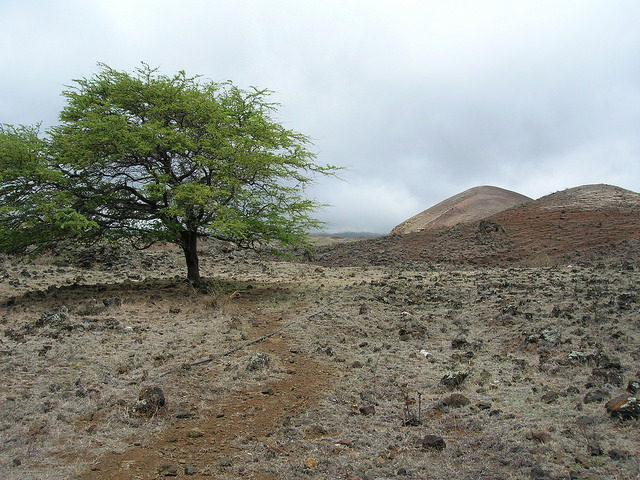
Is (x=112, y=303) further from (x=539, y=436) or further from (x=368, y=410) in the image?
(x=539, y=436)

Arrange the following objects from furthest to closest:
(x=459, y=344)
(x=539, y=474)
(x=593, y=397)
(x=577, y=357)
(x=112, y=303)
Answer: (x=112, y=303)
(x=459, y=344)
(x=577, y=357)
(x=593, y=397)
(x=539, y=474)

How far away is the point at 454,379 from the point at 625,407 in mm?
1880

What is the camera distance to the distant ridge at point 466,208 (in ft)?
135

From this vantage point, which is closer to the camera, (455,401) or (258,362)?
(455,401)

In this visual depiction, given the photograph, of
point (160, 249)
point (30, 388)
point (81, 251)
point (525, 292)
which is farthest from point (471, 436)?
point (160, 249)

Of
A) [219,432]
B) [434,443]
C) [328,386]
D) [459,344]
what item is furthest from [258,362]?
[459,344]

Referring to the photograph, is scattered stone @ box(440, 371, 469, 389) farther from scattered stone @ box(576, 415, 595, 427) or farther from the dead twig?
the dead twig

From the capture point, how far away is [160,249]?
2541 cm

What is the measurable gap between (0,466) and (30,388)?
1.76 meters

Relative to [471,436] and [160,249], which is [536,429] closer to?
[471,436]

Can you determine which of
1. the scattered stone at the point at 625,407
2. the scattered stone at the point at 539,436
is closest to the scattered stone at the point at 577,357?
the scattered stone at the point at 625,407

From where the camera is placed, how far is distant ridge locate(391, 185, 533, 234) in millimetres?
41291

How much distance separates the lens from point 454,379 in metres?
5.47

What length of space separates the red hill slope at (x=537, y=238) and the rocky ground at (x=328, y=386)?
38.3ft
